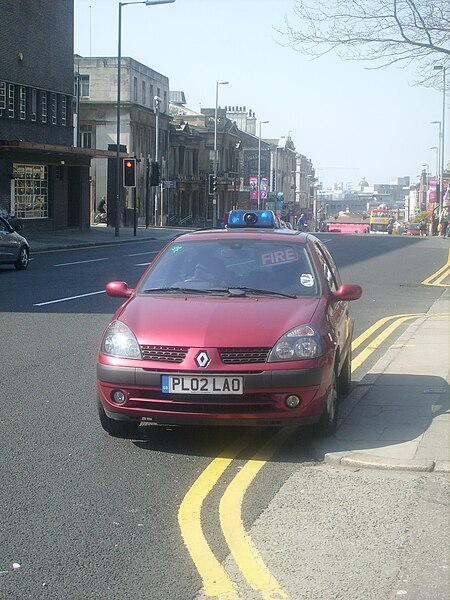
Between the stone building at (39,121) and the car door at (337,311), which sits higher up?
the stone building at (39,121)

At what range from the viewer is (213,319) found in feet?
22.3

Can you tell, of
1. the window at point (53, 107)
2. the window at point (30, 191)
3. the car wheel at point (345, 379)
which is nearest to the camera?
the car wheel at point (345, 379)

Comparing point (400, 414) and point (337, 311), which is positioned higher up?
point (337, 311)

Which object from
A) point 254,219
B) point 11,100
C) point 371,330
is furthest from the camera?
point 11,100

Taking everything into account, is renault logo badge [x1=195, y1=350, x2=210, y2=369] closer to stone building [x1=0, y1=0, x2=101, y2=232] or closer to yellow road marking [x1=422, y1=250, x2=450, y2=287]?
yellow road marking [x1=422, y1=250, x2=450, y2=287]

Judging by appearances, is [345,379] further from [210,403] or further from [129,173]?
[129,173]

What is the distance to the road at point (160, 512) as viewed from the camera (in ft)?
14.6

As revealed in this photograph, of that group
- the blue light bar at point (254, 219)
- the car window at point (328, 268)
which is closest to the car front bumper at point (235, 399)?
the car window at point (328, 268)

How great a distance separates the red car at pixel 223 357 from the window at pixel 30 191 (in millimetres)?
36369

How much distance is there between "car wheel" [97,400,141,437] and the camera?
702 centimetres

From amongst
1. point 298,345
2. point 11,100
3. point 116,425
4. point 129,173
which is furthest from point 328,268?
point 129,173

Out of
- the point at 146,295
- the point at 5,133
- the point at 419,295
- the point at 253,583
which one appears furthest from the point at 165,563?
the point at 5,133

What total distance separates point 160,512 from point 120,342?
1.67 meters

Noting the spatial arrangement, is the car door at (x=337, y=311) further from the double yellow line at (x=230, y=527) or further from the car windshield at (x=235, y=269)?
the double yellow line at (x=230, y=527)
